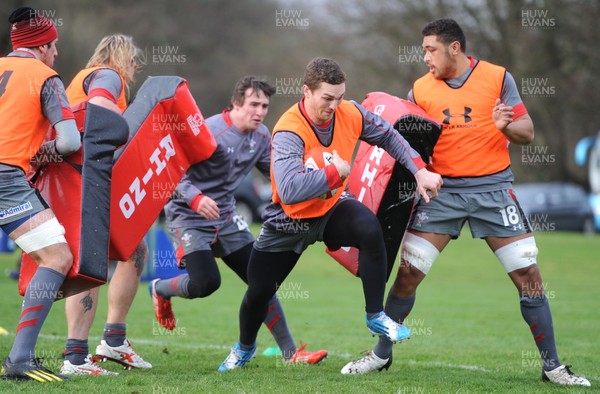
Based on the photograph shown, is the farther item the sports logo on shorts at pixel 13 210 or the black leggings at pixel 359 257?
the black leggings at pixel 359 257

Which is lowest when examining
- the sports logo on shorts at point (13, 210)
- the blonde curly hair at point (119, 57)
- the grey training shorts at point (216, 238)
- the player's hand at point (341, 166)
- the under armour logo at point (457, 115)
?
the grey training shorts at point (216, 238)

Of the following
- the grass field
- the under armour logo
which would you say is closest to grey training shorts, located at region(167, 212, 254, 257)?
the grass field

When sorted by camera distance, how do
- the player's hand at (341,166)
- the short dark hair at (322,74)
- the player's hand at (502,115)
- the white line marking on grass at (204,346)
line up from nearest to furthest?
1. the player's hand at (341,166)
2. the short dark hair at (322,74)
3. the player's hand at (502,115)
4. the white line marking on grass at (204,346)

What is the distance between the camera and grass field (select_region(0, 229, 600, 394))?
5863mm

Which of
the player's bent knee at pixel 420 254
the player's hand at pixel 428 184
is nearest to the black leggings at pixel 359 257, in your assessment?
the player's hand at pixel 428 184

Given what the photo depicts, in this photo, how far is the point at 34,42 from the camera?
5.86 meters

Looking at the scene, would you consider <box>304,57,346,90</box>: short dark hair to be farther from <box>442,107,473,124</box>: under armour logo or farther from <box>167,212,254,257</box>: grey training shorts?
<box>167,212,254,257</box>: grey training shorts

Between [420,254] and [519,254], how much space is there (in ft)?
2.34

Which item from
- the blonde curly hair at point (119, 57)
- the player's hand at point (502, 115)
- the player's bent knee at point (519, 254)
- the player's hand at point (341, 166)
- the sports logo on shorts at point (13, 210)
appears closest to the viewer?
the player's hand at point (341, 166)

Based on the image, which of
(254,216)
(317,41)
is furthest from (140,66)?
(317,41)

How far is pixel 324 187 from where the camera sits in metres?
5.51

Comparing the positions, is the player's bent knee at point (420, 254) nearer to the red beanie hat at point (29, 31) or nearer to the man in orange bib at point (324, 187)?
the man in orange bib at point (324, 187)

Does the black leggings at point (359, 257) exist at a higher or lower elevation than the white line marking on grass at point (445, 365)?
higher

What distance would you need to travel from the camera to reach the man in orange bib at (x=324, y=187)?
18.5 ft
